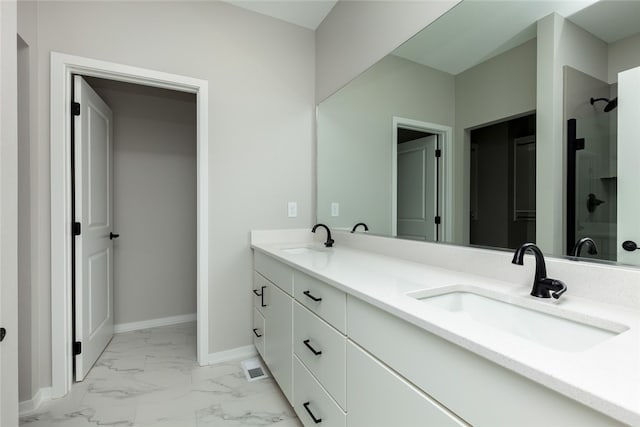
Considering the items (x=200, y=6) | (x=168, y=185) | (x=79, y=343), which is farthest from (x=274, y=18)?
(x=79, y=343)

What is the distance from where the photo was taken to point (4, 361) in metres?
0.87

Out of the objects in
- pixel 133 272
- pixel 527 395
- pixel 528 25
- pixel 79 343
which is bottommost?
pixel 79 343

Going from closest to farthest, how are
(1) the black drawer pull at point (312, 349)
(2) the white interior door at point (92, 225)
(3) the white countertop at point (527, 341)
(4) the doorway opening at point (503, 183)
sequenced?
(3) the white countertop at point (527, 341) < (4) the doorway opening at point (503, 183) < (1) the black drawer pull at point (312, 349) < (2) the white interior door at point (92, 225)

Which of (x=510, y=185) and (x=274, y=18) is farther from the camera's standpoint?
(x=274, y=18)

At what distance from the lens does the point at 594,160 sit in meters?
0.91

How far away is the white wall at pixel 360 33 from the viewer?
155 cm

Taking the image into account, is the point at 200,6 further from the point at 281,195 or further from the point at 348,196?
the point at 348,196

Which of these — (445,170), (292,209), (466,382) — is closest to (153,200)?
(292,209)

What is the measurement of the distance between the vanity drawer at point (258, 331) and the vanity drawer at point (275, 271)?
0.32m

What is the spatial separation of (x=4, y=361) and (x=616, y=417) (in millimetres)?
1410

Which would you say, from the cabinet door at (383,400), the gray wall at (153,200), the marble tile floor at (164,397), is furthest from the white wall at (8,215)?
the gray wall at (153,200)

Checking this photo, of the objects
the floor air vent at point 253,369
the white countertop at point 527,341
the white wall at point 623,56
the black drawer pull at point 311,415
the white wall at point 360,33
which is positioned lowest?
the floor air vent at point 253,369

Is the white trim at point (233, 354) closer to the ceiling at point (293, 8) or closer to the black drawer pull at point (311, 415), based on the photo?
the black drawer pull at point (311, 415)

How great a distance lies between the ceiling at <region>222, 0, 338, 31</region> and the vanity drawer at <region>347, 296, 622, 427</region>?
225 cm
